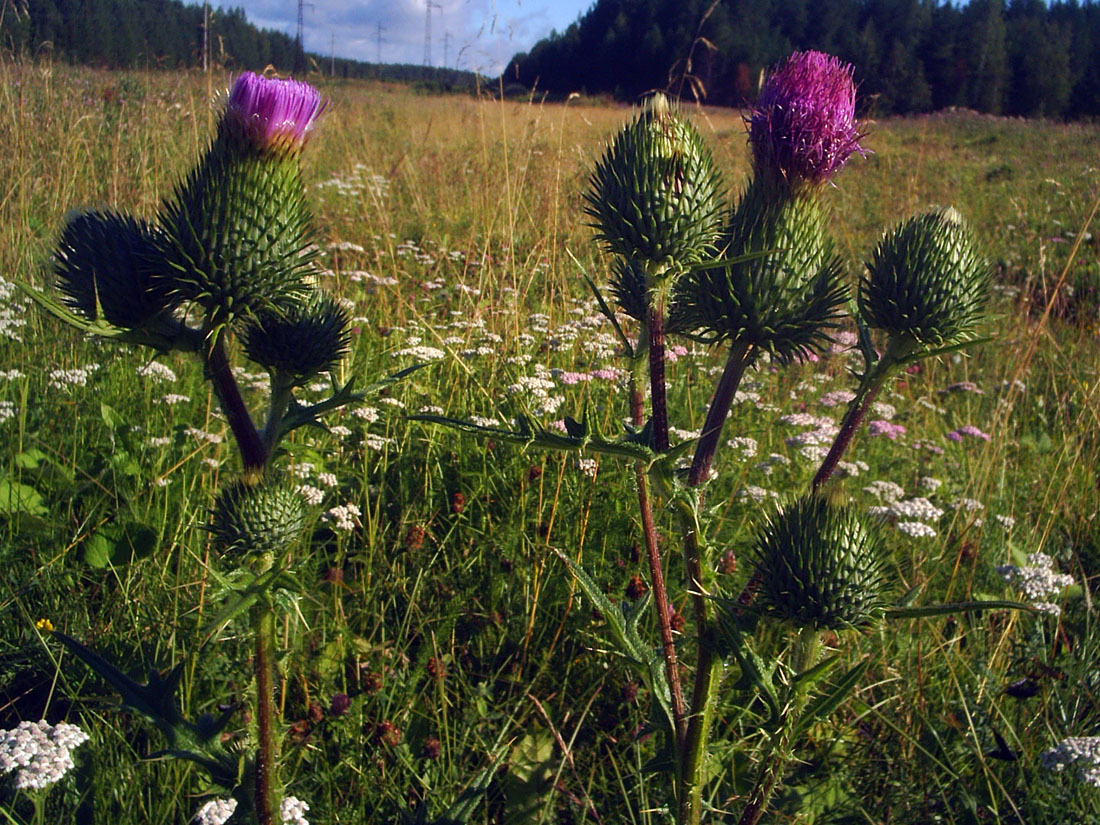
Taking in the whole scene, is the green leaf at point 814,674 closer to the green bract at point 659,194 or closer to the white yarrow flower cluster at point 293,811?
the green bract at point 659,194

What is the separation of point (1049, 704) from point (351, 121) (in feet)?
38.9

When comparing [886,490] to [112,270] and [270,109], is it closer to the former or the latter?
[270,109]

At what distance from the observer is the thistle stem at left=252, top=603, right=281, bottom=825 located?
62.8 inches

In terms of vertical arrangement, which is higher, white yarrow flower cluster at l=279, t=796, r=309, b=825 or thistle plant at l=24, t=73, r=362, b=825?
thistle plant at l=24, t=73, r=362, b=825

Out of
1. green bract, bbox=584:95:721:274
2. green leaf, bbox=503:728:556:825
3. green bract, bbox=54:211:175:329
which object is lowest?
green leaf, bbox=503:728:556:825

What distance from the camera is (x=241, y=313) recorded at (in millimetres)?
1741

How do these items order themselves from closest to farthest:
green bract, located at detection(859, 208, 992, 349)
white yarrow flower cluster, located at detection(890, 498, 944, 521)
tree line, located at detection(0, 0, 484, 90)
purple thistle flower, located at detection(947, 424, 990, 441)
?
green bract, located at detection(859, 208, 992, 349), white yarrow flower cluster, located at detection(890, 498, 944, 521), purple thistle flower, located at detection(947, 424, 990, 441), tree line, located at detection(0, 0, 484, 90)

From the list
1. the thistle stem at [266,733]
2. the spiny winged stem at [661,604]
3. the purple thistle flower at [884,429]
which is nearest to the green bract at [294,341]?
the thistle stem at [266,733]

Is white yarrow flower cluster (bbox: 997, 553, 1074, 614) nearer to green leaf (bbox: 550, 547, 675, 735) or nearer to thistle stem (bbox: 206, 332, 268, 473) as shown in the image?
green leaf (bbox: 550, 547, 675, 735)

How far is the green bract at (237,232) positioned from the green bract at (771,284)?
0.96m

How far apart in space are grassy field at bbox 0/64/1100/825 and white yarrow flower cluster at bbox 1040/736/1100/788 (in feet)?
0.50

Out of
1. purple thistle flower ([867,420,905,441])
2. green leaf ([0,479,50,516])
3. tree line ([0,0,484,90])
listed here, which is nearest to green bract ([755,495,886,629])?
purple thistle flower ([867,420,905,441])

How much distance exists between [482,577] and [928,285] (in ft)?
5.77

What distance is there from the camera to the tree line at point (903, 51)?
38.2 m
